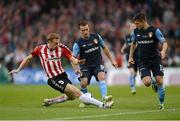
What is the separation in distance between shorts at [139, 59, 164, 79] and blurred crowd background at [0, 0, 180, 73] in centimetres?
1650

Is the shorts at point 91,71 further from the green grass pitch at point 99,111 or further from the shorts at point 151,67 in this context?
the shorts at point 151,67

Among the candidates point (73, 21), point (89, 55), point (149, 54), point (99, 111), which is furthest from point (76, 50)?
point (73, 21)

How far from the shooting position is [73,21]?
39.8m

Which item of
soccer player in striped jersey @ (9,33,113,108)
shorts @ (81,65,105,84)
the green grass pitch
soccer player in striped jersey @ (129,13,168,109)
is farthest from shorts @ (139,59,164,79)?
shorts @ (81,65,105,84)

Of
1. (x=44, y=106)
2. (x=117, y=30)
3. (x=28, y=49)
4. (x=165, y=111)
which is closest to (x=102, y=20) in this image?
(x=117, y=30)

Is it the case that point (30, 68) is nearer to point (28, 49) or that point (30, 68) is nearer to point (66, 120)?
point (28, 49)

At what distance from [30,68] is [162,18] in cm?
776

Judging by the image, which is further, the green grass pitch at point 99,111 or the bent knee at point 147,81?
the bent knee at point 147,81

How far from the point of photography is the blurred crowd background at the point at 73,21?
3791 centimetres

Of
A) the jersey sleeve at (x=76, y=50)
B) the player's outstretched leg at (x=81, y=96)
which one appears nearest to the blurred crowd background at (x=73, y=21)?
the jersey sleeve at (x=76, y=50)

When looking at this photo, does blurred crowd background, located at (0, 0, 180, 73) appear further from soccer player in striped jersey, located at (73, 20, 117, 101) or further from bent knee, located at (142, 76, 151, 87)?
bent knee, located at (142, 76, 151, 87)

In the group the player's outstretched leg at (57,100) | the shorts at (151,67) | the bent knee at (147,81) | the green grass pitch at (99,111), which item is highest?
the shorts at (151,67)

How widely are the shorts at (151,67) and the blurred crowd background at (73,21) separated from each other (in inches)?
650

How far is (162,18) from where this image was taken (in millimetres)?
38719
